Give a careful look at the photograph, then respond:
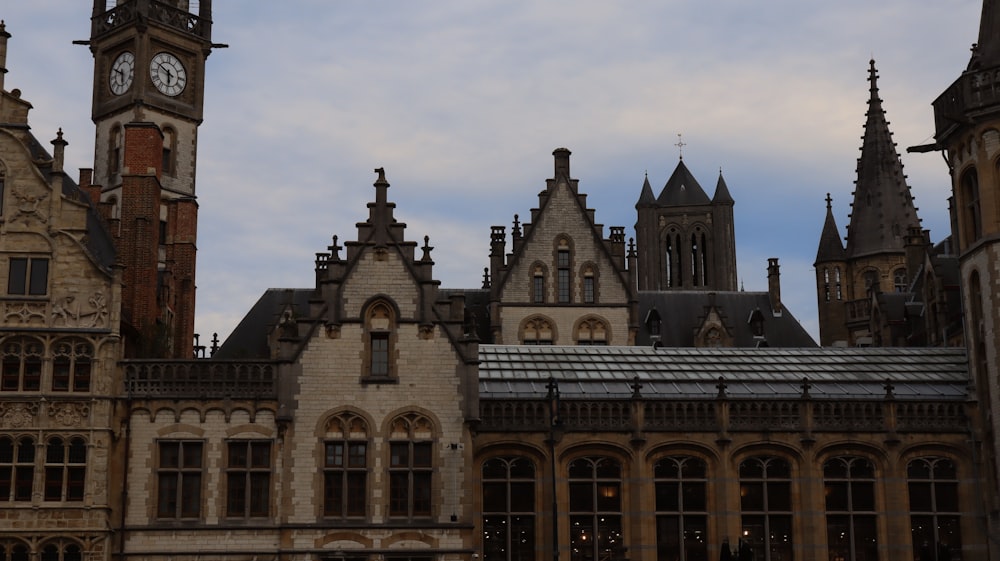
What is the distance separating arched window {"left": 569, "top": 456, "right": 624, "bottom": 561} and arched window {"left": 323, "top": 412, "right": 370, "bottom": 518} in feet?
23.4

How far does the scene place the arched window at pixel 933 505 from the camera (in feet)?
140

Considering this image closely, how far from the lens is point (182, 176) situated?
73562mm

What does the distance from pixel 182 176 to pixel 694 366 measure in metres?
38.4

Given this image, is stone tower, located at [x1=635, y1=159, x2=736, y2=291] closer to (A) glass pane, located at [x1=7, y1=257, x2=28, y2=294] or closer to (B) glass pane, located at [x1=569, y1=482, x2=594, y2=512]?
(B) glass pane, located at [x1=569, y1=482, x2=594, y2=512]

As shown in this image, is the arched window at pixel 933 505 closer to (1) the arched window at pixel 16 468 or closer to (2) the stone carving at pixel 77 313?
(2) the stone carving at pixel 77 313

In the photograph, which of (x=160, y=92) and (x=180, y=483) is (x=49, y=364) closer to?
(x=180, y=483)

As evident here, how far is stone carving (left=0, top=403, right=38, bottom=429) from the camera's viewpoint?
39.1m

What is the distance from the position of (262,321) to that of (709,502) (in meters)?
29.5

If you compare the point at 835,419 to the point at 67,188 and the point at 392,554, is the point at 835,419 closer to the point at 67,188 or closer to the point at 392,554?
the point at 392,554

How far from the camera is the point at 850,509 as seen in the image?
42562 mm

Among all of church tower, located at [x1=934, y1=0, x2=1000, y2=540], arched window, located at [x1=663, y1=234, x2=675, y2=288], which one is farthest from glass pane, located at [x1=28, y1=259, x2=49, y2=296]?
arched window, located at [x1=663, y1=234, x2=675, y2=288]

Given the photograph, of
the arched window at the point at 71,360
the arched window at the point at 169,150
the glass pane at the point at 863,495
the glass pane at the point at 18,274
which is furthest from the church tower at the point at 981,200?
the arched window at the point at 169,150

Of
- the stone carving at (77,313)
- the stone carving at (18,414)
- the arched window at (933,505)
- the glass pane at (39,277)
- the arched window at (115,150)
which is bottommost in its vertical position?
the arched window at (933,505)

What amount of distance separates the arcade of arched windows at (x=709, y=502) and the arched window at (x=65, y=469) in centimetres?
1270
